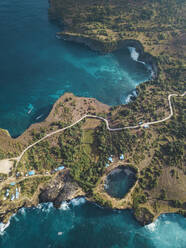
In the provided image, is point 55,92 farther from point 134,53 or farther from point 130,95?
point 134,53

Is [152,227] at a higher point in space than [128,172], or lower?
lower

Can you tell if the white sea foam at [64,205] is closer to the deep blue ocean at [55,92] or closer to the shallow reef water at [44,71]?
the deep blue ocean at [55,92]

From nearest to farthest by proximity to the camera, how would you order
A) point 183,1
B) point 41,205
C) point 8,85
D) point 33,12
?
1. point 41,205
2. point 8,85
3. point 33,12
4. point 183,1

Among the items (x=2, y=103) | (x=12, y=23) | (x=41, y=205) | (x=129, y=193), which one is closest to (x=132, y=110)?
(x=129, y=193)

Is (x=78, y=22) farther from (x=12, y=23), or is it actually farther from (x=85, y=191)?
(x=85, y=191)

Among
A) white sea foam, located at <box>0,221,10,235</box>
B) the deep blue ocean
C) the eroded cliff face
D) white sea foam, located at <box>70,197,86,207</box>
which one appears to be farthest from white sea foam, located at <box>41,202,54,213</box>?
white sea foam, located at <box>0,221,10,235</box>

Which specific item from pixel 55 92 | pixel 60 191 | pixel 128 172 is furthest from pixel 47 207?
pixel 55 92
